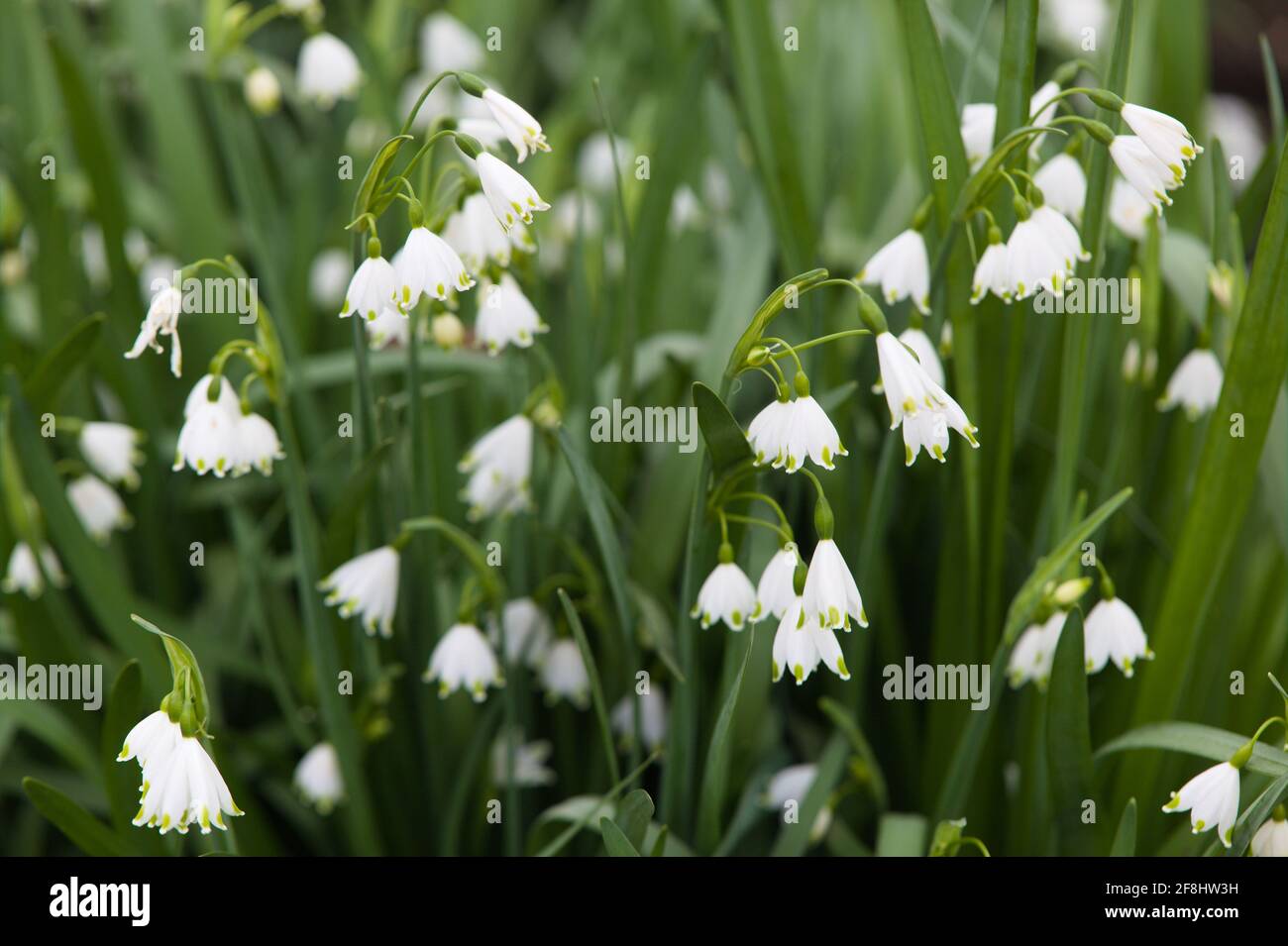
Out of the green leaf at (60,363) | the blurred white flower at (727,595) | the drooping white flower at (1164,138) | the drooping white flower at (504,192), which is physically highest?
the drooping white flower at (1164,138)

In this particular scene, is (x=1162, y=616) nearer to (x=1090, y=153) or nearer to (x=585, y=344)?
(x=1090, y=153)

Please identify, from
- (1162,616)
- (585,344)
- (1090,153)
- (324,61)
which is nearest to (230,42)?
(324,61)

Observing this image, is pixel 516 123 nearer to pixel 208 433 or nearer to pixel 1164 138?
pixel 208 433

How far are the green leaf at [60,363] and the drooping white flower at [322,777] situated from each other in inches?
24.9

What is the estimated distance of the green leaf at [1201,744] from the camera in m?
1.24

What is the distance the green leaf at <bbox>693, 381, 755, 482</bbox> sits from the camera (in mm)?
1174

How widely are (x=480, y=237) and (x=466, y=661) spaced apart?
543 mm

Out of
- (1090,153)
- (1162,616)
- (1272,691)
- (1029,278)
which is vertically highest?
(1090,153)

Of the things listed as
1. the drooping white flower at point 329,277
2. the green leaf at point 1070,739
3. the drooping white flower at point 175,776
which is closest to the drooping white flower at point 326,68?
the drooping white flower at point 329,277

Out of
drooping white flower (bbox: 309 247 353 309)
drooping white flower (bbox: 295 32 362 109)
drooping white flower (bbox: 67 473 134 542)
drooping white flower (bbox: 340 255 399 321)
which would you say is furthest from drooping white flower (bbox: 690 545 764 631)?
drooping white flower (bbox: 309 247 353 309)

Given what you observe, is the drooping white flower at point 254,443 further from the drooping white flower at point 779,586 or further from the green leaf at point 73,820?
the drooping white flower at point 779,586

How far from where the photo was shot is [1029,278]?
124 cm

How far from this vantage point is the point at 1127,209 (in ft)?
5.27
